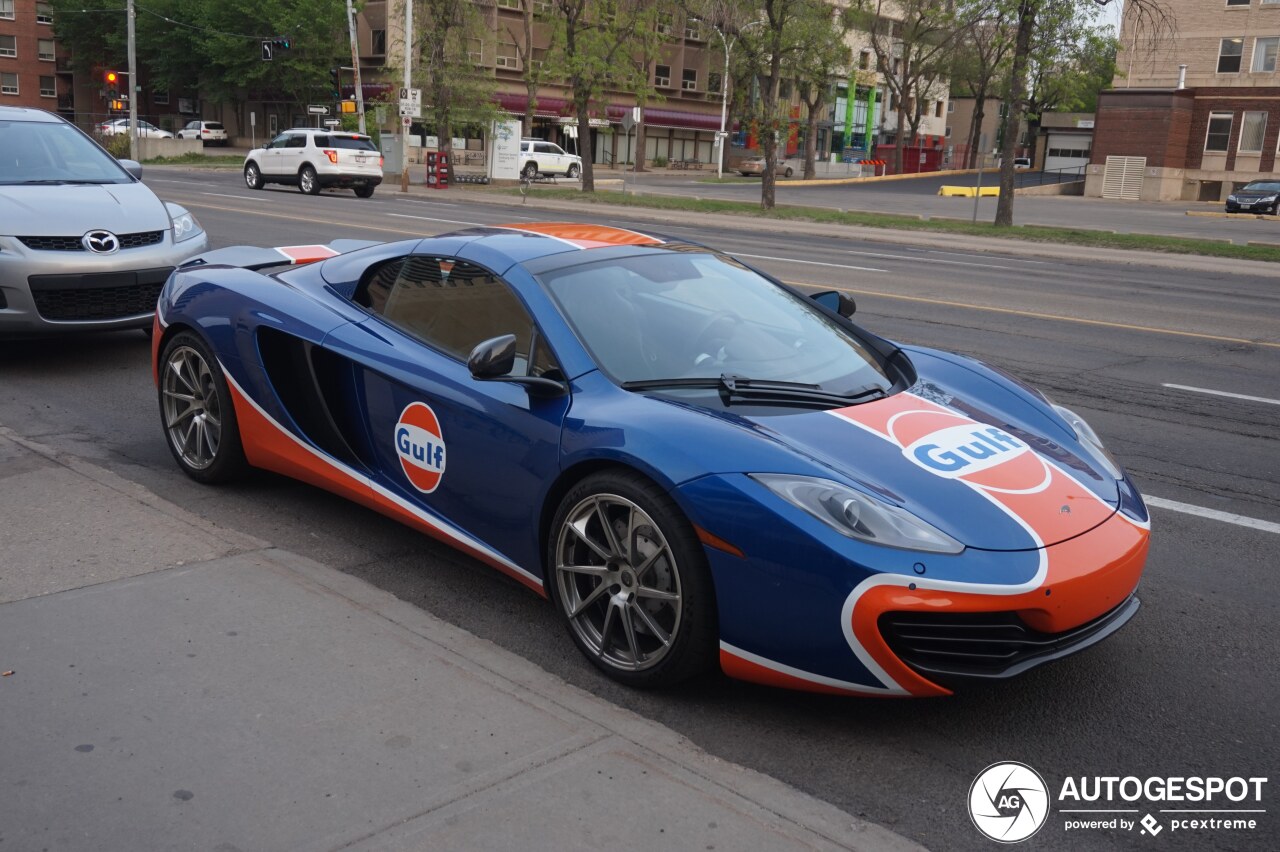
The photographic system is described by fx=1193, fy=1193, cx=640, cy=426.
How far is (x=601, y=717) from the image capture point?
3.54m

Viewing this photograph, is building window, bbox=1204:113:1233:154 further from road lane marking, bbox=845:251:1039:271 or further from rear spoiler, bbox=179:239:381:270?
rear spoiler, bbox=179:239:381:270

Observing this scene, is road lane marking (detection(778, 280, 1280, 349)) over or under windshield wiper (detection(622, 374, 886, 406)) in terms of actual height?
under

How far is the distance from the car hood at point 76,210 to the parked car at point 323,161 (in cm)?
2614

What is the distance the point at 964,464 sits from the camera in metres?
3.79

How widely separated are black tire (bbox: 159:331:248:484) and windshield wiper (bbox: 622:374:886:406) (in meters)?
2.35

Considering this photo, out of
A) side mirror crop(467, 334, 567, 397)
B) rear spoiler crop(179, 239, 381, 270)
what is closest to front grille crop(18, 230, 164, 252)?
rear spoiler crop(179, 239, 381, 270)

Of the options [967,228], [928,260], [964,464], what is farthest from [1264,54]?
[964,464]

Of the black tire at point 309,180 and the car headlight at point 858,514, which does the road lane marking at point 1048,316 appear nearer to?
the car headlight at point 858,514

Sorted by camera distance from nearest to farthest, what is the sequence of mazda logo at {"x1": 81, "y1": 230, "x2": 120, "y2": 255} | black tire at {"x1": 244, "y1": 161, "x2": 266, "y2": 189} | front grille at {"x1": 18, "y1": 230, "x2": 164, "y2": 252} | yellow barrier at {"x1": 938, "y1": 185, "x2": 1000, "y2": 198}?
1. front grille at {"x1": 18, "y1": 230, "x2": 164, "y2": 252}
2. mazda logo at {"x1": 81, "y1": 230, "x2": 120, "y2": 255}
3. black tire at {"x1": 244, "y1": 161, "x2": 266, "y2": 189}
4. yellow barrier at {"x1": 938, "y1": 185, "x2": 1000, "y2": 198}

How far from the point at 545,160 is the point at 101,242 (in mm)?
45851

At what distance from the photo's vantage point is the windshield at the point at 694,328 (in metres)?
4.23

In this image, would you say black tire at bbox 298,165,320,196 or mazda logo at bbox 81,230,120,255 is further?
black tire at bbox 298,165,320,196

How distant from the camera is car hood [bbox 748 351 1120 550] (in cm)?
351

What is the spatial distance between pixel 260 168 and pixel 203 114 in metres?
53.4
